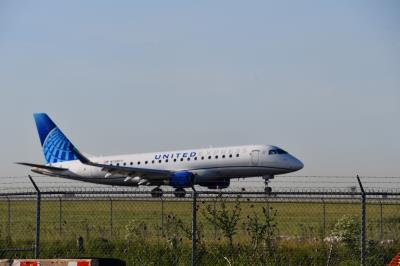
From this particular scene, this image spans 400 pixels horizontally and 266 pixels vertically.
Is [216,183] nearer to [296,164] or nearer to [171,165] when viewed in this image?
[171,165]

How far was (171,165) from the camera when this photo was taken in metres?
51.3

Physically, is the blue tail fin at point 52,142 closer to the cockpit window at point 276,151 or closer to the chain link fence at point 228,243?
the cockpit window at point 276,151

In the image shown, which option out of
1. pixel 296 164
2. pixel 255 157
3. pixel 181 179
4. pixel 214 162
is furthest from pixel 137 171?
pixel 296 164

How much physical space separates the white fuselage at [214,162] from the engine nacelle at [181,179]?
0.60 meters

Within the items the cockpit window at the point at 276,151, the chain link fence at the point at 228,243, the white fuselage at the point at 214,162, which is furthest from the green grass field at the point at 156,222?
the cockpit window at the point at 276,151

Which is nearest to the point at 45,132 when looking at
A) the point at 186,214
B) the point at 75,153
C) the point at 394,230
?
the point at 75,153

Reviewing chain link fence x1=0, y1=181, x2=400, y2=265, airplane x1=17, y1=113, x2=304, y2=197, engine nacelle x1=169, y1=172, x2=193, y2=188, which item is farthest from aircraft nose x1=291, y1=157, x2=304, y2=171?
chain link fence x1=0, y1=181, x2=400, y2=265

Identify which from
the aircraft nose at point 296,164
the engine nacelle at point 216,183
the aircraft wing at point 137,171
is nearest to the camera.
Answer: the aircraft nose at point 296,164

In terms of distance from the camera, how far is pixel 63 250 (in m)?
19.2

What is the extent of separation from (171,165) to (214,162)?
3880 millimetres

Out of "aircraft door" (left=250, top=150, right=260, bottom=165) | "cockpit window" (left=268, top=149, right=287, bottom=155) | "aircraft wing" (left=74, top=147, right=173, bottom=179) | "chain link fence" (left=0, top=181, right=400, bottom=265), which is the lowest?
"chain link fence" (left=0, top=181, right=400, bottom=265)

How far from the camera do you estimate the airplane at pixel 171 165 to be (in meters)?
46.9

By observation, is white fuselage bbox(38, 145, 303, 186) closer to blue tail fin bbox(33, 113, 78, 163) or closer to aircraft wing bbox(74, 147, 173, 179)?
aircraft wing bbox(74, 147, 173, 179)

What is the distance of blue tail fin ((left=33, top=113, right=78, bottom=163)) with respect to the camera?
5931 centimetres
